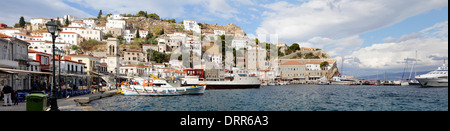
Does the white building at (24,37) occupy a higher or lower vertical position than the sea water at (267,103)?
higher

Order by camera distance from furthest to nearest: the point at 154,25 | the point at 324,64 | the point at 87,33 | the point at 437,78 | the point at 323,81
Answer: the point at 154,25, the point at 324,64, the point at 87,33, the point at 323,81, the point at 437,78

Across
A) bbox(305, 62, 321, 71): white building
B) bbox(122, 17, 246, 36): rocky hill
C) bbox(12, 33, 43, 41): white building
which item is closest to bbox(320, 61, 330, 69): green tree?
bbox(305, 62, 321, 71): white building

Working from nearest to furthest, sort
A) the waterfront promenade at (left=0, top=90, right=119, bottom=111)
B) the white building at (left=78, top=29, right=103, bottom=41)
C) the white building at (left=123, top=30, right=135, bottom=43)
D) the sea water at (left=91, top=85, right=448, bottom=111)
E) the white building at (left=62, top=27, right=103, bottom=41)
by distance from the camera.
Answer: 1. the waterfront promenade at (left=0, top=90, right=119, bottom=111)
2. the sea water at (left=91, top=85, right=448, bottom=111)
3. the white building at (left=62, top=27, right=103, bottom=41)
4. the white building at (left=78, top=29, right=103, bottom=41)
5. the white building at (left=123, top=30, right=135, bottom=43)

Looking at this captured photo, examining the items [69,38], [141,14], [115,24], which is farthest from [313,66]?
[141,14]

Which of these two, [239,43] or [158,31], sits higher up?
[158,31]

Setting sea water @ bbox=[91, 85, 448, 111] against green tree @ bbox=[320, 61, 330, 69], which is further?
green tree @ bbox=[320, 61, 330, 69]

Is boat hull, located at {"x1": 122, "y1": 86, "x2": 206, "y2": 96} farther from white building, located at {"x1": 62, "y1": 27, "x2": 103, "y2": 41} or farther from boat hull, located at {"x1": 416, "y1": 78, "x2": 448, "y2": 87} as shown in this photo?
white building, located at {"x1": 62, "y1": 27, "x2": 103, "y2": 41}

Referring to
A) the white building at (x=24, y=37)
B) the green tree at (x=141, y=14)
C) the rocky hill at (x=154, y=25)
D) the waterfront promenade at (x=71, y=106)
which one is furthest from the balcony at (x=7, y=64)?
the green tree at (x=141, y=14)

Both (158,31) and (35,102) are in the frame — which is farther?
(158,31)

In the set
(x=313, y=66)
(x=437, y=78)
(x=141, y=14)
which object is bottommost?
(x=437, y=78)

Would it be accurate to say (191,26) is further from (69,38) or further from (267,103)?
(267,103)

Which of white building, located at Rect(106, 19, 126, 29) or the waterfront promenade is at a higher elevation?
white building, located at Rect(106, 19, 126, 29)

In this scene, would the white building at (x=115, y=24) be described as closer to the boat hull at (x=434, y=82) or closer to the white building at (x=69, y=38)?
the white building at (x=69, y=38)
